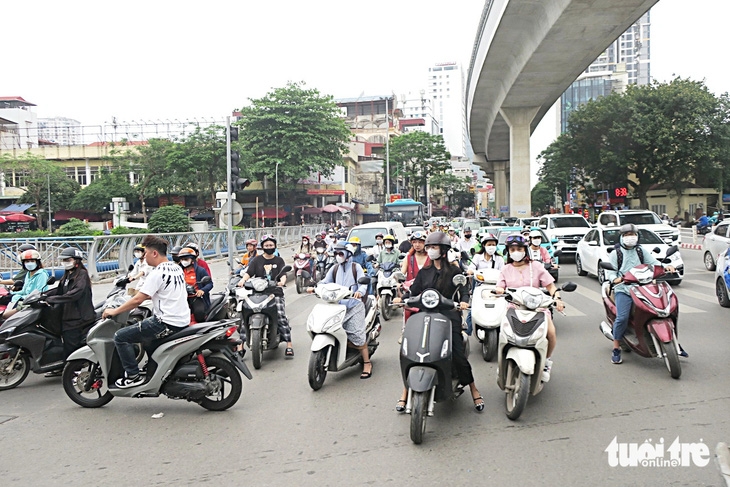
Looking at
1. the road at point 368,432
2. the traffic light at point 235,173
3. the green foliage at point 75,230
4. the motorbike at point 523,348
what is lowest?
the road at point 368,432

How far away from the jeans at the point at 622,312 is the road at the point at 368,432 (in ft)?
1.49

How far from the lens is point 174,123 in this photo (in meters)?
57.9

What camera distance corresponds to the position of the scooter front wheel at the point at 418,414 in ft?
14.3

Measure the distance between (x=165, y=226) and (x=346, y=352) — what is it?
22199 mm

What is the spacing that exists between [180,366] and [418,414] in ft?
7.54


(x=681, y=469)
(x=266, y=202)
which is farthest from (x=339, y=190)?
(x=681, y=469)

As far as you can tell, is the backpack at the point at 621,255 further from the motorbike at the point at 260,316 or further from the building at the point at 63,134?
the building at the point at 63,134

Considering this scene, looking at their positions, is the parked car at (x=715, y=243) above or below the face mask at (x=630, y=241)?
below

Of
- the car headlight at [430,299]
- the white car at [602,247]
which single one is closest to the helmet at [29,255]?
the car headlight at [430,299]

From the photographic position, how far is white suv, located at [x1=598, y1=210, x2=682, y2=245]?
18.0m

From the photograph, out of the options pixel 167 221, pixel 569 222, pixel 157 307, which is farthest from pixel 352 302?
pixel 167 221

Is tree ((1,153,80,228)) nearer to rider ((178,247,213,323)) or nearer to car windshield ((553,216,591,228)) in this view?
car windshield ((553,216,591,228))

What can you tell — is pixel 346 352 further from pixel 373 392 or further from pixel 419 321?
pixel 419 321

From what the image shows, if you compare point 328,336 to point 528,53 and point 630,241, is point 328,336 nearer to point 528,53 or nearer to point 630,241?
point 630,241
